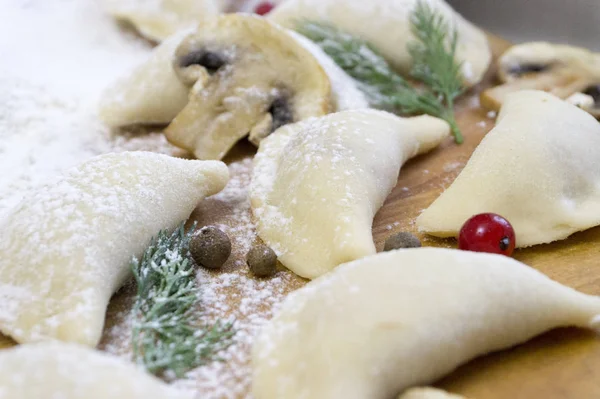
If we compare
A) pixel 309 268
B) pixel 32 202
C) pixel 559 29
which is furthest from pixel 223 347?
pixel 559 29

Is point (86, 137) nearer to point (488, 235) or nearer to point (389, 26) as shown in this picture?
point (389, 26)

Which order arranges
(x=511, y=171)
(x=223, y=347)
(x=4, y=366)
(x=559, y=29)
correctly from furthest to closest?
(x=559, y=29)
(x=511, y=171)
(x=223, y=347)
(x=4, y=366)

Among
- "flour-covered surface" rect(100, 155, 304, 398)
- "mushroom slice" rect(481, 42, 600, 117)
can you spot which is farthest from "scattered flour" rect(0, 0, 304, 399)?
"mushroom slice" rect(481, 42, 600, 117)

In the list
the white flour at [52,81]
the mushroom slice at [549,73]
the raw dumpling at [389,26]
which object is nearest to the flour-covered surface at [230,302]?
the white flour at [52,81]

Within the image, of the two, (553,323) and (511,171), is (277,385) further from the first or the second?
(511,171)

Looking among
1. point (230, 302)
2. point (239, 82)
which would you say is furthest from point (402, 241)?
point (239, 82)
